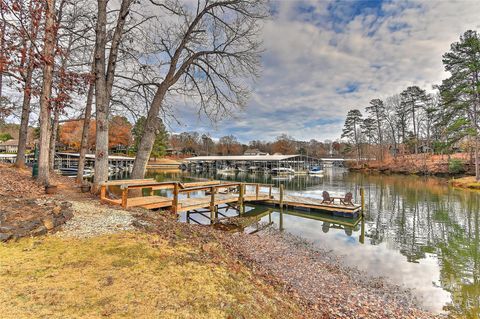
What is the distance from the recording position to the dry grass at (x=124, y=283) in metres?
2.57

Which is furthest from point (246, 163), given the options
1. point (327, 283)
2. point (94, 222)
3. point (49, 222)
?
point (49, 222)

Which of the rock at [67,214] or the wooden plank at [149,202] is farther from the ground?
the rock at [67,214]

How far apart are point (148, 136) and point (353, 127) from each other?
195 feet

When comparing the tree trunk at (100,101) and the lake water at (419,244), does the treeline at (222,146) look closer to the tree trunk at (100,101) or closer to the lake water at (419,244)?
the lake water at (419,244)

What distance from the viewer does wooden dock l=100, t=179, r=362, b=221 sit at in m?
7.64

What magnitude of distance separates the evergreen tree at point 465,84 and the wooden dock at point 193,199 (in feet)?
64.4

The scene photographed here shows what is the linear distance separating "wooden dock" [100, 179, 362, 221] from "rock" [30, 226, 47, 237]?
268 cm

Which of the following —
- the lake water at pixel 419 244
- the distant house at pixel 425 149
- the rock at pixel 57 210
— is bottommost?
the lake water at pixel 419 244

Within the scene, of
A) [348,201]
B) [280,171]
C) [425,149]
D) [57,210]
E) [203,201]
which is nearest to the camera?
[57,210]

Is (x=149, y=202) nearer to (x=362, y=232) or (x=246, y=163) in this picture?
(x=362, y=232)

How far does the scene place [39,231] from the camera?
13.7 feet

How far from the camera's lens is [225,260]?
460 cm

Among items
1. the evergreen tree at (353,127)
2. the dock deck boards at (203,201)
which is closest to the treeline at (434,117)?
the evergreen tree at (353,127)

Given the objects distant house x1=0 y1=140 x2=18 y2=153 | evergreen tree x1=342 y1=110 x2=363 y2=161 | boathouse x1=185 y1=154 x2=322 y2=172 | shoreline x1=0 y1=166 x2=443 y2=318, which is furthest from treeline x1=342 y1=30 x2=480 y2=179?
distant house x1=0 y1=140 x2=18 y2=153
